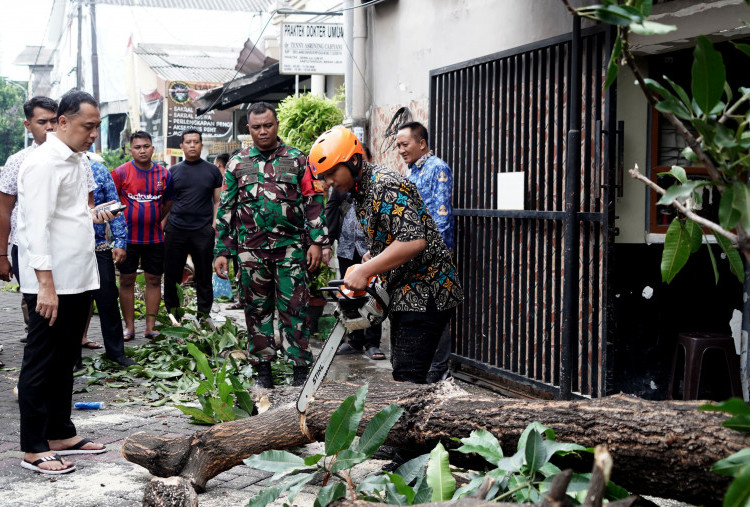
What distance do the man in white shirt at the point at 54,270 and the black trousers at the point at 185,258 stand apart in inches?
146

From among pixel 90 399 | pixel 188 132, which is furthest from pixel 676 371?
pixel 188 132

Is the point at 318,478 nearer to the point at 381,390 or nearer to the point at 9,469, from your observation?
the point at 381,390

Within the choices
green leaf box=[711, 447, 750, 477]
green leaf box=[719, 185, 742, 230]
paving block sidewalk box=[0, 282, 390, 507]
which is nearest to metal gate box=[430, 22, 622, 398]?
paving block sidewalk box=[0, 282, 390, 507]

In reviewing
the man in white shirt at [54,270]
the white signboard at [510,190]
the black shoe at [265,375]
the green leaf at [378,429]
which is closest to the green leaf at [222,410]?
the man in white shirt at [54,270]

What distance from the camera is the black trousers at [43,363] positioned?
470 cm

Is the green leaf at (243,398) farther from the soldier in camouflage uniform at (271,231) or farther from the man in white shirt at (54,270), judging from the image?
the soldier in camouflage uniform at (271,231)

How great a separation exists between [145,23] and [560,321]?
3050 cm

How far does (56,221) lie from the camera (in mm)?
4773

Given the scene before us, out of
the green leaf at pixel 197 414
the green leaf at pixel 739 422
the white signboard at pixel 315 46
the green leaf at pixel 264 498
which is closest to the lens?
the green leaf at pixel 739 422

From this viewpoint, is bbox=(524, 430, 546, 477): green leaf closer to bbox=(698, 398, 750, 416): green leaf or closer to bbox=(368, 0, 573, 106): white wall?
bbox=(698, 398, 750, 416): green leaf

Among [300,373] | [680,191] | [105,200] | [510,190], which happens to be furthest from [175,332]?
[680,191]

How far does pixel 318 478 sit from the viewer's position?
15.3 feet

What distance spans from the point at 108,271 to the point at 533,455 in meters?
5.31

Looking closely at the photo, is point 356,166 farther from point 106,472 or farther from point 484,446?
point 106,472
